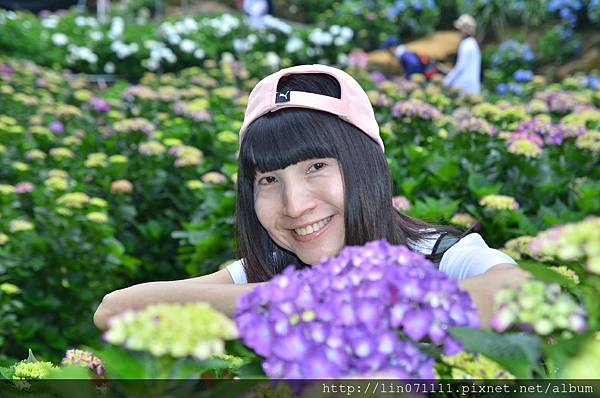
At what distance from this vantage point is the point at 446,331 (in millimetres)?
835

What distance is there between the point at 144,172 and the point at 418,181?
201cm

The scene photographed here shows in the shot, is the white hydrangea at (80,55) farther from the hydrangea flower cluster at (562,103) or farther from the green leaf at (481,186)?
the green leaf at (481,186)

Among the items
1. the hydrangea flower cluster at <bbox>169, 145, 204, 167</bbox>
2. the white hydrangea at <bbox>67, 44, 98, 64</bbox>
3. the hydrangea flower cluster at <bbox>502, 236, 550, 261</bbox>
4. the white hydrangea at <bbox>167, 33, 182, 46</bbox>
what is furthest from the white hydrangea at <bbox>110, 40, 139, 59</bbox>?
the hydrangea flower cluster at <bbox>502, 236, 550, 261</bbox>

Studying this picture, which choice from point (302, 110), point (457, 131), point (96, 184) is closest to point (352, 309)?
point (302, 110)

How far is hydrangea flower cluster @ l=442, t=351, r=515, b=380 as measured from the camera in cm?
84

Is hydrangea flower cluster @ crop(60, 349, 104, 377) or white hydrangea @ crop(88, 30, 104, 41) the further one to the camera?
white hydrangea @ crop(88, 30, 104, 41)

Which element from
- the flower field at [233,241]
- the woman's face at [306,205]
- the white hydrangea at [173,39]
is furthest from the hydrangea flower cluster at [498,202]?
the white hydrangea at [173,39]

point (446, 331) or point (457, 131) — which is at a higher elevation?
point (457, 131)

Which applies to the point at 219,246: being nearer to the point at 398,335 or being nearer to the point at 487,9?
the point at 398,335

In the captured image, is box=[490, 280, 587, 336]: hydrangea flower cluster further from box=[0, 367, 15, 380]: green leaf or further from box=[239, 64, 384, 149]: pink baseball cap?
box=[239, 64, 384, 149]: pink baseball cap

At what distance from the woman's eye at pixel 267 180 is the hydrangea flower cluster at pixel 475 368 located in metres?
1.04

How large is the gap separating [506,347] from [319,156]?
3.50 ft

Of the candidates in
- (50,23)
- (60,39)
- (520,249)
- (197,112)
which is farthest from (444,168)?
(50,23)

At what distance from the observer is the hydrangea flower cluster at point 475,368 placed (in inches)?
33.0
